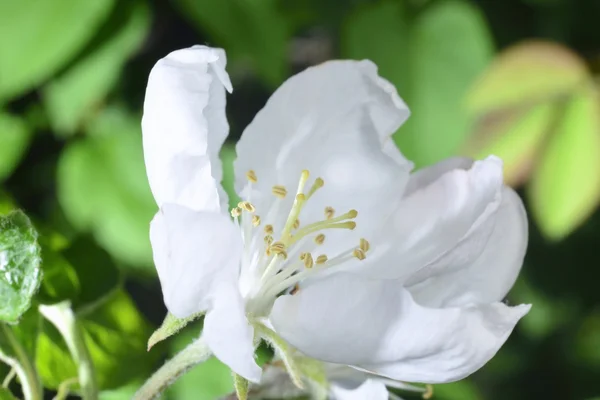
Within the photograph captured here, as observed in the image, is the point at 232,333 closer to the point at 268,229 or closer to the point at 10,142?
the point at 268,229

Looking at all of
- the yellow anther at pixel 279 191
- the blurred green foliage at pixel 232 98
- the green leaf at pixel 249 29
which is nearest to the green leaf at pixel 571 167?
the blurred green foliage at pixel 232 98

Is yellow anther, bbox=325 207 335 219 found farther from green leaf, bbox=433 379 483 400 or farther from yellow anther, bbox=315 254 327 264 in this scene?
green leaf, bbox=433 379 483 400

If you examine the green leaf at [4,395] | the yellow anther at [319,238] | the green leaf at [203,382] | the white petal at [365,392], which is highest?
the yellow anther at [319,238]

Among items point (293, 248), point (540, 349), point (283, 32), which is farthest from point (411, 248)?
point (540, 349)

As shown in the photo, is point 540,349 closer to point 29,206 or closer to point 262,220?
point 29,206

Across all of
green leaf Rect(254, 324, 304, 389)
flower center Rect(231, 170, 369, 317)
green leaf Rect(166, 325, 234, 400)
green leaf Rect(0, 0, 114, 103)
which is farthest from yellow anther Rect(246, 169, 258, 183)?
green leaf Rect(0, 0, 114, 103)

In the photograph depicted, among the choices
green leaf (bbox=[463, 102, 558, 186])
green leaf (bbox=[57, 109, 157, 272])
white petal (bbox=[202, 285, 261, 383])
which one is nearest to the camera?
white petal (bbox=[202, 285, 261, 383])

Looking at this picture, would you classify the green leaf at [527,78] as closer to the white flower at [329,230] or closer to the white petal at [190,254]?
the white flower at [329,230]
